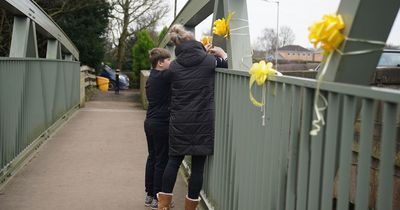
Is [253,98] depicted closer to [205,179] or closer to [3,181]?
[205,179]

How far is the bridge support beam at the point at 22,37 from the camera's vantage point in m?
8.61

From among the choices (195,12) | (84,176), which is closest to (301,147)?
(84,176)

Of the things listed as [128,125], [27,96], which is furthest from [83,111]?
[27,96]

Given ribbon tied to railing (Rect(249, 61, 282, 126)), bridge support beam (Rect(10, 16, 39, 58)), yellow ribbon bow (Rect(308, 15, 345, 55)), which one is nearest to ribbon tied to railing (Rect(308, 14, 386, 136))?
yellow ribbon bow (Rect(308, 15, 345, 55))

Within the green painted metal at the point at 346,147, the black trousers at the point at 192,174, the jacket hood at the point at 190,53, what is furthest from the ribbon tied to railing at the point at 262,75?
the black trousers at the point at 192,174

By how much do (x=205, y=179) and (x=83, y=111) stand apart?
11.3 m

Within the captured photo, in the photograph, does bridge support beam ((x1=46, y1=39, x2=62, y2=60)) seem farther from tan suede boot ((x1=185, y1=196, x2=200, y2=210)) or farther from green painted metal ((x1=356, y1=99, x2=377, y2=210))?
green painted metal ((x1=356, y1=99, x2=377, y2=210))

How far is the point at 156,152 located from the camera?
5023mm

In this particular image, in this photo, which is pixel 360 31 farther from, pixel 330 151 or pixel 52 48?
pixel 52 48

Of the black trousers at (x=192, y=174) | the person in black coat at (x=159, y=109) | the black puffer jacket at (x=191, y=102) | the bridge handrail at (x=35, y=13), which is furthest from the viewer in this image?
the bridge handrail at (x=35, y=13)

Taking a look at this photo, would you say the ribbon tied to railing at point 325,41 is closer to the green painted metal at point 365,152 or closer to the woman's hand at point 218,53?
the green painted metal at point 365,152

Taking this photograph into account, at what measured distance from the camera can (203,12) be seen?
22.4 feet

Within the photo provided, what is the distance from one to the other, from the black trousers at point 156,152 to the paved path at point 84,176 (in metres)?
0.35

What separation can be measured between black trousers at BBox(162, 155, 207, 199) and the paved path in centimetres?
75
